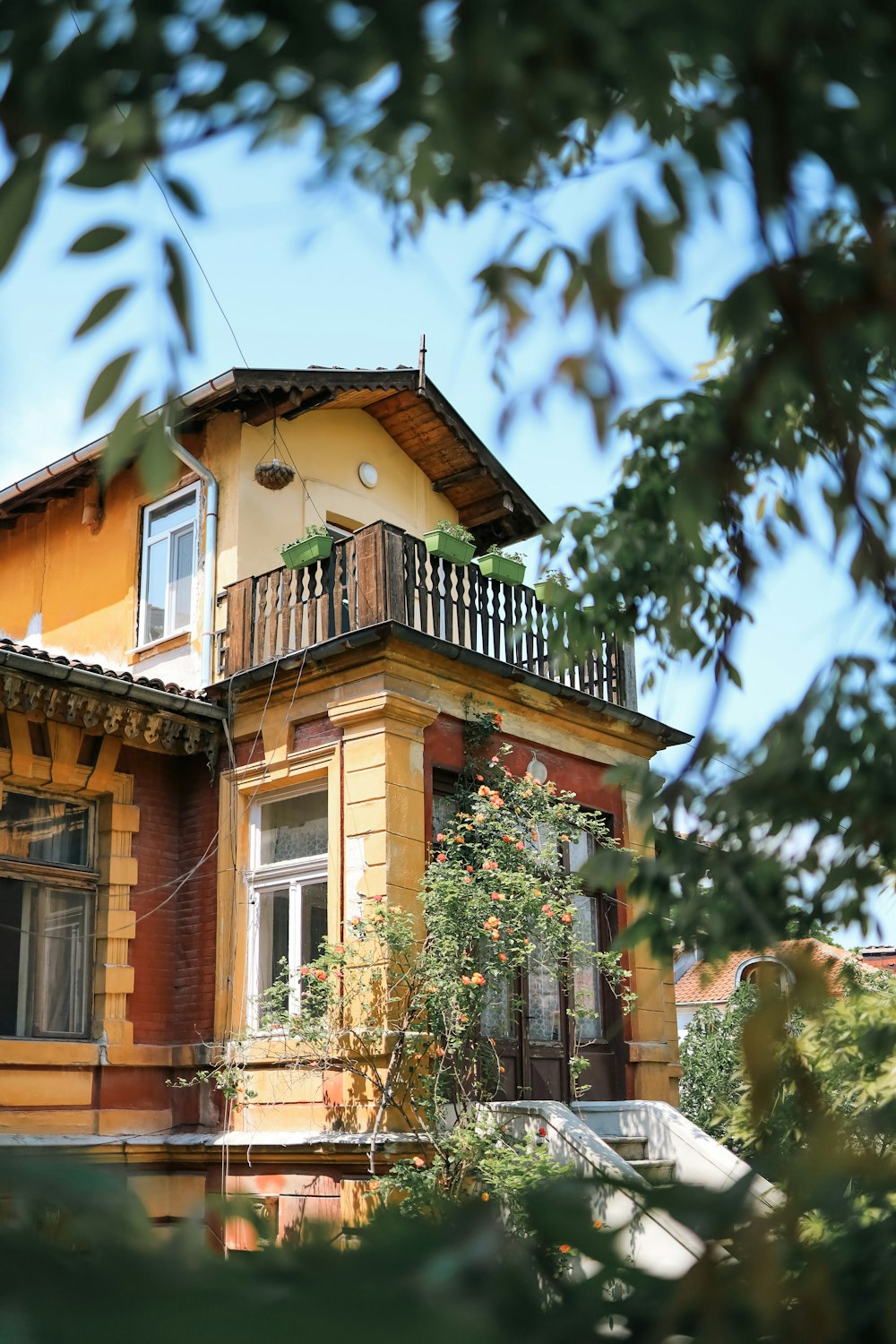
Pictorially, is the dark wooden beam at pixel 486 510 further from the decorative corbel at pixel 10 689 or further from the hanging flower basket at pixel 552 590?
the hanging flower basket at pixel 552 590

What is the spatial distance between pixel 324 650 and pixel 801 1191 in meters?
8.53

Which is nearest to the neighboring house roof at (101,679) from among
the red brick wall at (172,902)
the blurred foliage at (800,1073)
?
the red brick wall at (172,902)

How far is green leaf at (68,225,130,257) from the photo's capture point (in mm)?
1560

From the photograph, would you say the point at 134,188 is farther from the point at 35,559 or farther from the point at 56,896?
the point at 35,559

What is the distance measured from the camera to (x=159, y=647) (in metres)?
11.7

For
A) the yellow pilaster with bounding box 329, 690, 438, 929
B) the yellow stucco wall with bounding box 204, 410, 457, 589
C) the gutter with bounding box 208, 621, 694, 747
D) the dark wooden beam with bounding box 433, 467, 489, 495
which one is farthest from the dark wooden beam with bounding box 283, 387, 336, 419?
the yellow pilaster with bounding box 329, 690, 438, 929

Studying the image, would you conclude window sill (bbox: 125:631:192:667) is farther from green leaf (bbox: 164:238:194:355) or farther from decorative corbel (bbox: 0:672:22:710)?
green leaf (bbox: 164:238:194:355)

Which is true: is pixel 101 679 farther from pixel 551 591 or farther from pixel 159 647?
pixel 551 591

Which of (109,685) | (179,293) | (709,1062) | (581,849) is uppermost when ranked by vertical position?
(109,685)

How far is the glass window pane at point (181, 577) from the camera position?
11789 millimetres

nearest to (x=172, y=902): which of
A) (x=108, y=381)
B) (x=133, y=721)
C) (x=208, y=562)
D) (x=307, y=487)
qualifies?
(x=133, y=721)

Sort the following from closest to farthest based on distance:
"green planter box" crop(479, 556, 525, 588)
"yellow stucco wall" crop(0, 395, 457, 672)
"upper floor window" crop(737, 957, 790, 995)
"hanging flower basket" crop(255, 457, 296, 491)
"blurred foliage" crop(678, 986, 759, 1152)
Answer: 1. "upper floor window" crop(737, 957, 790, 995)
2. "green planter box" crop(479, 556, 525, 588)
3. "yellow stucco wall" crop(0, 395, 457, 672)
4. "hanging flower basket" crop(255, 457, 296, 491)
5. "blurred foliage" crop(678, 986, 759, 1152)

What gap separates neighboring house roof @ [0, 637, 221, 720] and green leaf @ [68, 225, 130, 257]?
7.77 m

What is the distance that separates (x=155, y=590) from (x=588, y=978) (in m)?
5.34
